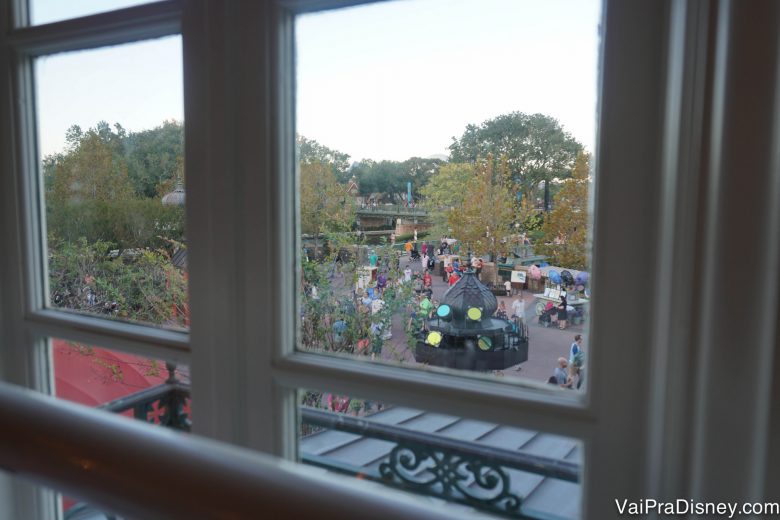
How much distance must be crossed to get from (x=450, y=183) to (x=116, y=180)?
0.86 m

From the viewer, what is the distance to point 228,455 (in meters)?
0.38

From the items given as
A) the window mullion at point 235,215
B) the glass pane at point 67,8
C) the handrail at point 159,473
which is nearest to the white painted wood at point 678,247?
the handrail at point 159,473

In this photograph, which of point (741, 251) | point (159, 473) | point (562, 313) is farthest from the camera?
point (562, 313)

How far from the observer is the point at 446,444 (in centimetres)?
96

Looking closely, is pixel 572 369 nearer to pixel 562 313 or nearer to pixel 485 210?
pixel 562 313

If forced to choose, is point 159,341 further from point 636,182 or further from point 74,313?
point 636,182

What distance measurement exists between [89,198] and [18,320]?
411 millimetres

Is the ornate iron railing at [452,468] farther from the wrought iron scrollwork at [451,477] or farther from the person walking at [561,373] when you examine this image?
the person walking at [561,373]

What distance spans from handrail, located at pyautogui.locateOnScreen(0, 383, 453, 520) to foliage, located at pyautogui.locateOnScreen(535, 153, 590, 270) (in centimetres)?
60

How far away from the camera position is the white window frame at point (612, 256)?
62 centimetres

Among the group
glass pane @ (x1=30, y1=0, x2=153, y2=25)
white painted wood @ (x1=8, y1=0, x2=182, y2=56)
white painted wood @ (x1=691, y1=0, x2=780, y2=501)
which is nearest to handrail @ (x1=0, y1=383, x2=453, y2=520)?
white painted wood @ (x1=691, y1=0, x2=780, y2=501)

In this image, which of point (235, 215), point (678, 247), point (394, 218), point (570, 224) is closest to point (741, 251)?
point (678, 247)

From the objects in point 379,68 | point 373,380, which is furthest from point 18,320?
point 379,68

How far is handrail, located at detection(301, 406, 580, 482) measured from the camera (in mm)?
864
